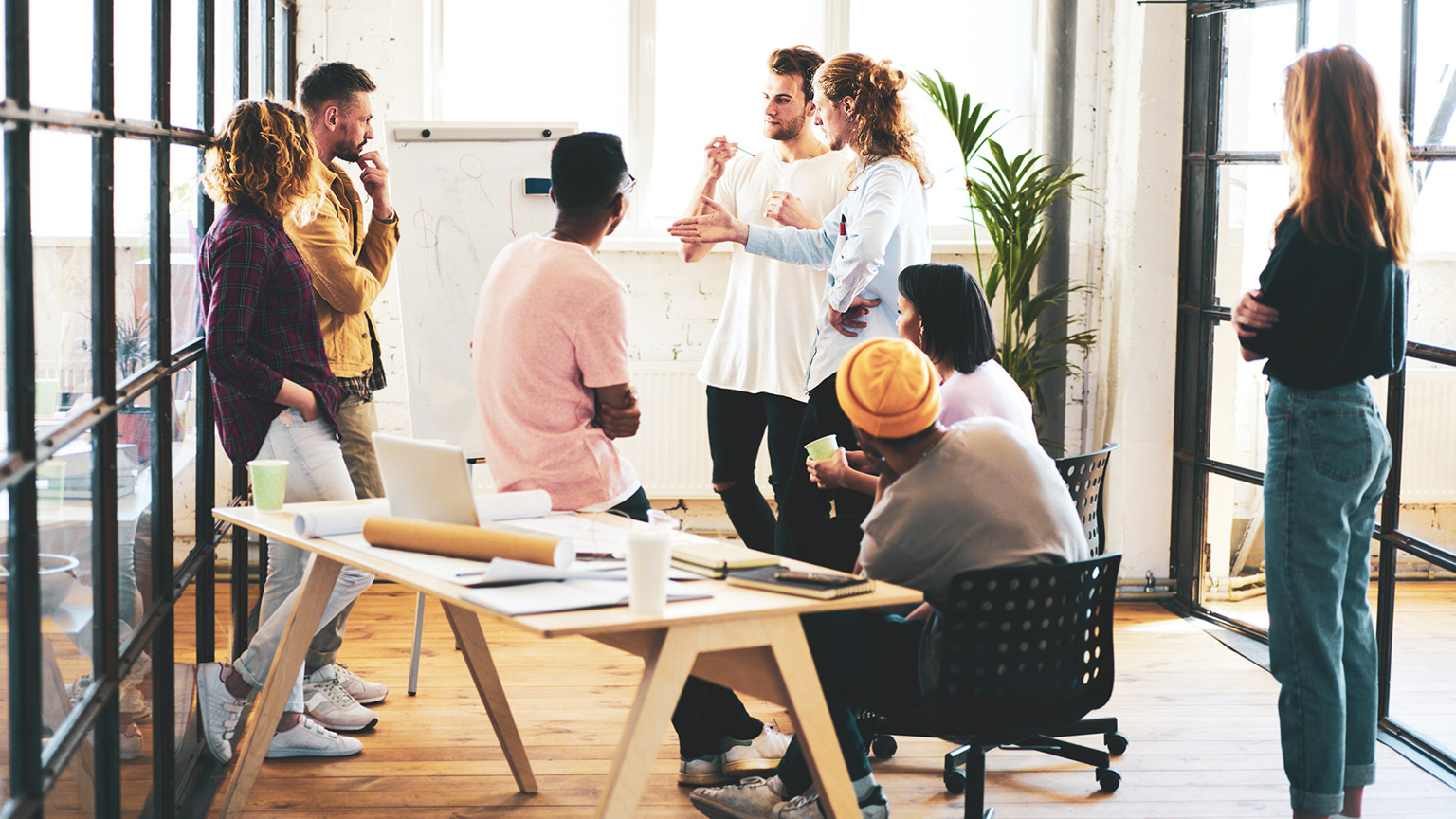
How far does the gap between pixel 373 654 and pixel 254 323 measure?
55.1 inches

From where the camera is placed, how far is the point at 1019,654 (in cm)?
207

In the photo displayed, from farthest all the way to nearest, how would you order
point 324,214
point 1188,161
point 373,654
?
point 1188,161
point 373,654
point 324,214

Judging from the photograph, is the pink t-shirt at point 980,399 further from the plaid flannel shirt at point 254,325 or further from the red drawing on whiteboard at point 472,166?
the red drawing on whiteboard at point 472,166

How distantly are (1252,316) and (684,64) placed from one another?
9.30 ft

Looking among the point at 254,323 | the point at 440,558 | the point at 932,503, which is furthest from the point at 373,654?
the point at 932,503

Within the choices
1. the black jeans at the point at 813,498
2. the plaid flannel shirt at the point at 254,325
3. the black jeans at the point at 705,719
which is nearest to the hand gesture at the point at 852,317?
the black jeans at the point at 813,498

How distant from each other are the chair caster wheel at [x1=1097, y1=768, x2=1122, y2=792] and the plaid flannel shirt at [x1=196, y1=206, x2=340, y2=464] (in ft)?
6.08

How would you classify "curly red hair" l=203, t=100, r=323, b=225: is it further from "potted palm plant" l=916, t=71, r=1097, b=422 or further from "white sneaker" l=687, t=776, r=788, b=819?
"potted palm plant" l=916, t=71, r=1097, b=422

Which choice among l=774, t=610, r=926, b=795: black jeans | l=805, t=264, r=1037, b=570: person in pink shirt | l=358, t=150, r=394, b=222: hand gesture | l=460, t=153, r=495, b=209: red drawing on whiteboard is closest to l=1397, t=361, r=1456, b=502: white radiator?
l=805, t=264, r=1037, b=570: person in pink shirt

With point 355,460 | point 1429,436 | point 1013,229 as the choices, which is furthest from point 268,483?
point 1013,229

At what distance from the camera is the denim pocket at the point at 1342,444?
238 centimetres

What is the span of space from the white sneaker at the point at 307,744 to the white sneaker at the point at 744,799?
0.88m

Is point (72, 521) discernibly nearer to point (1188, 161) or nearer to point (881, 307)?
point (881, 307)

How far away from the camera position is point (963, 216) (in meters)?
4.92
